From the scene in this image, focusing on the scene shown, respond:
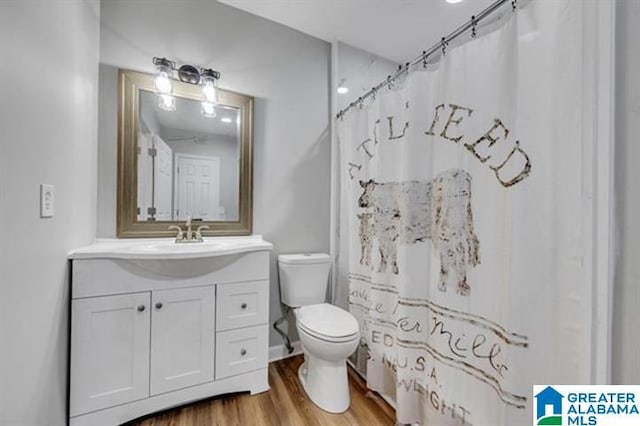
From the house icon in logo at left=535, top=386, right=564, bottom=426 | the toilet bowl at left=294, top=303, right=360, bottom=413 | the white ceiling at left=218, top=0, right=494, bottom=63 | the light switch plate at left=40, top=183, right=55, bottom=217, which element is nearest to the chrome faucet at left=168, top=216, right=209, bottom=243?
the light switch plate at left=40, top=183, right=55, bottom=217

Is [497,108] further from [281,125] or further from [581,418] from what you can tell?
[281,125]

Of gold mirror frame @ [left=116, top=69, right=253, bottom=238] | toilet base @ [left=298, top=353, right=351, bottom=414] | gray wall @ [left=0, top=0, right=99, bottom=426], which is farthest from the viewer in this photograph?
gold mirror frame @ [left=116, top=69, right=253, bottom=238]

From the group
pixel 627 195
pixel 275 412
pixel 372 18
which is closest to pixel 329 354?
pixel 275 412

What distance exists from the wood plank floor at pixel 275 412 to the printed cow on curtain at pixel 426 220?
0.79 meters

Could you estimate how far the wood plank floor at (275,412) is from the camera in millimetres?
1473

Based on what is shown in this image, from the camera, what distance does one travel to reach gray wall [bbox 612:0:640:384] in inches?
27.7

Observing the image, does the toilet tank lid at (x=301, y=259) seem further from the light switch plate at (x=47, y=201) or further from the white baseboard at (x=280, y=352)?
the light switch plate at (x=47, y=201)

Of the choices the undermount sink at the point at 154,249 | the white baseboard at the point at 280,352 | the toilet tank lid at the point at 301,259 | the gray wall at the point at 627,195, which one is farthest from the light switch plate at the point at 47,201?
the gray wall at the point at 627,195

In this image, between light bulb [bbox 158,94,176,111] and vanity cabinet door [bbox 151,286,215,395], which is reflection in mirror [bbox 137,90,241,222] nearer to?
light bulb [bbox 158,94,176,111]

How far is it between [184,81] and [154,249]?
111 centimetres

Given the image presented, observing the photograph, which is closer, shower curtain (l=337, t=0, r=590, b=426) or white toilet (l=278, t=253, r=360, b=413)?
shower curtain (l=337, t=0, r=590, b=426)

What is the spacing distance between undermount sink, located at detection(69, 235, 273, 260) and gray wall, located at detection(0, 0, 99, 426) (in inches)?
4.0

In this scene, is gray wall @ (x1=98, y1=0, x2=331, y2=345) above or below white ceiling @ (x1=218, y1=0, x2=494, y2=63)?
below

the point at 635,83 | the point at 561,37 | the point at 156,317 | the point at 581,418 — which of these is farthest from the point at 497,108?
the point at 156,317
